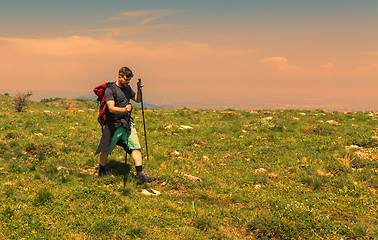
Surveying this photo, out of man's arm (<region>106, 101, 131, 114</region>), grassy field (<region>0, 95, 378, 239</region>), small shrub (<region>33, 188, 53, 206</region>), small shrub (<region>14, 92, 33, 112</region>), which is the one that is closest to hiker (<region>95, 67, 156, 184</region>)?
man's arm (<region>106, 101, 131, 114</region>)

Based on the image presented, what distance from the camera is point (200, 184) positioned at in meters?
9.07

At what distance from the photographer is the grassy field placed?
20.9 feet

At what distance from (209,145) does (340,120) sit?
9732mm

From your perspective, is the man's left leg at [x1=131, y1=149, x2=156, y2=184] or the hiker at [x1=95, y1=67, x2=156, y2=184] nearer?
the hiker at [x1=95, y1=67, x2=156, y2=184]

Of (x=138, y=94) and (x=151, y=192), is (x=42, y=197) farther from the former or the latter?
(x=138, y=94)

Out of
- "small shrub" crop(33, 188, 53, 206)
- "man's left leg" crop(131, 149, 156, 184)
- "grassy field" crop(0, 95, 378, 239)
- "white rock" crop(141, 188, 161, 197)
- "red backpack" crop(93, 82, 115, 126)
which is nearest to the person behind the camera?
"grassy field" crop(0, 95, 378, 239)

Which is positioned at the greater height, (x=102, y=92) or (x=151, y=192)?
(x=102, y=92)

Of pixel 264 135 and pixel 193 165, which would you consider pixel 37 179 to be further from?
pixel 264 135

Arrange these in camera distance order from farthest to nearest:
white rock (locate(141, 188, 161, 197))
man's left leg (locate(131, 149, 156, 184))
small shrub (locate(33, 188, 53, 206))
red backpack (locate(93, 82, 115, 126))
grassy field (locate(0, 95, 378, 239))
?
man's left leg (locate(131, 149, 156, 184)), red backpack (locate(93, 82, 115, 126)), white rock (locate(141, 188, 161, 197)), small shrub (locate(33, 188, 53, 206)), grassy field (locate(0, 95, 378, 239))

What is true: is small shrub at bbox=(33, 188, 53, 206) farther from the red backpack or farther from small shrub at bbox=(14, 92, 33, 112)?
small shrub at bbox=(14, 92, 33, 112)

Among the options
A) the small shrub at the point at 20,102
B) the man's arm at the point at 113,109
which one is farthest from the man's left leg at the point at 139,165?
the small shrub at the point at 20,102

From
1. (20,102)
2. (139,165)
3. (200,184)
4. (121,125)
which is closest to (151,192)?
(139,165)

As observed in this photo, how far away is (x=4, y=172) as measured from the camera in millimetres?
9180

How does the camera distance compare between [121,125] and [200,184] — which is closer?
[121,125]
